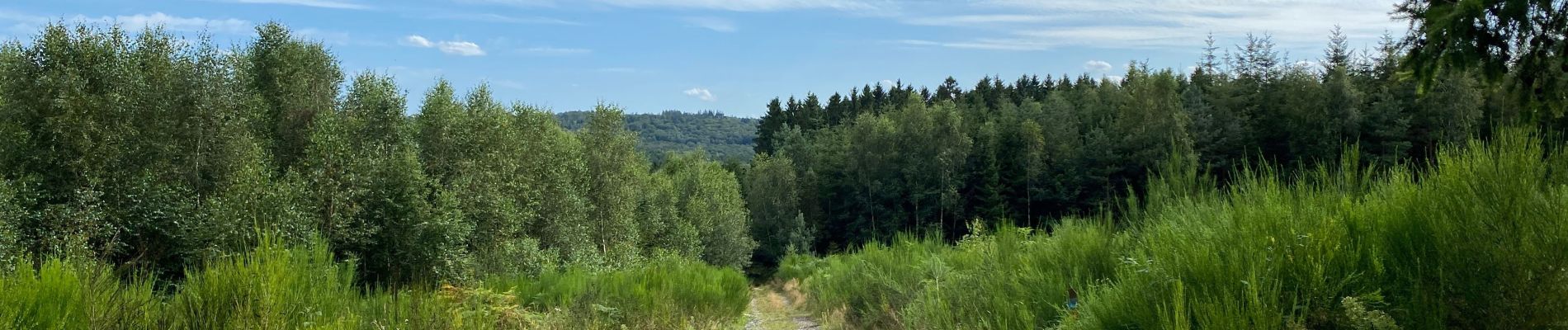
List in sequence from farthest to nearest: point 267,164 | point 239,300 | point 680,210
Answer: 1. point 680,210
2. point 267,164
3. point 239,300

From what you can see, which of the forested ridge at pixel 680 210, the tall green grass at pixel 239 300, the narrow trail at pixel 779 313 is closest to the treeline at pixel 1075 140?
the forested ridge at pixel 680 210

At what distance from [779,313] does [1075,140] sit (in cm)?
4166

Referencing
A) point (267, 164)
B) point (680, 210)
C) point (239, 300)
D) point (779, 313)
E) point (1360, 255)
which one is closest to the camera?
point (1360, 255)

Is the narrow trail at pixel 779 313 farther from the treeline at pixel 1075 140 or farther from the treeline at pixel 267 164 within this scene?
the treeline at pixel 1075 140

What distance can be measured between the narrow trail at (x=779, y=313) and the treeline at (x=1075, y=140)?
12021 millimetres

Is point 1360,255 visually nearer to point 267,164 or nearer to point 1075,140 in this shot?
point 267,164

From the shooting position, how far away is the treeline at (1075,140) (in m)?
38.3

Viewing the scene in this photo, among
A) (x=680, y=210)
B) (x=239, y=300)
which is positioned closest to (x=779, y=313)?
(x=239, y=300)

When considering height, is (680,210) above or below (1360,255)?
below

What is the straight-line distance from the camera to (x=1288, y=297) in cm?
354

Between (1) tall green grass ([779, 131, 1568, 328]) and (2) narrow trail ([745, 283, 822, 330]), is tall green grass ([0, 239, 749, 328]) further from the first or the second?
(2) narrow trail ([745, 283, 822, 330])

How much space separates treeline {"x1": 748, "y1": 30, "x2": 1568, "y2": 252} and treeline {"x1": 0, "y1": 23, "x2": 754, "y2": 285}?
45.4 feet

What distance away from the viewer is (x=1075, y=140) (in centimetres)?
5222

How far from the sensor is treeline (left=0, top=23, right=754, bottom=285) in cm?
1605
